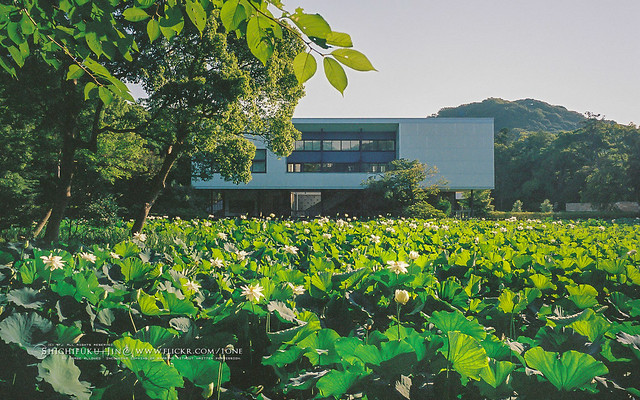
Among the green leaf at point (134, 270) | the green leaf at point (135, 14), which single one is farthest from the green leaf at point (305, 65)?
the green leaf at point (134, 270)

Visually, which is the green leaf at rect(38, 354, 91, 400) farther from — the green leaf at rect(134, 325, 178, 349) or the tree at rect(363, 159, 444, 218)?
the tree at rect(363, 159, 444, 218)

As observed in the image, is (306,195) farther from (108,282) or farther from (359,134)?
(108,282)

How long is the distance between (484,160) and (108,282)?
114 ft

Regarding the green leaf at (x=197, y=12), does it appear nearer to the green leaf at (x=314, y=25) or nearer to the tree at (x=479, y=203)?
the green leaf at (x=314, y=25)

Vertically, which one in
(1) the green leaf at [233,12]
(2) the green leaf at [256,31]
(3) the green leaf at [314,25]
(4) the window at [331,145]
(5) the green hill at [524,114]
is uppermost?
(5) the green hill at [524,114]

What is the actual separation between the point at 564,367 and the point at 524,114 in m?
110

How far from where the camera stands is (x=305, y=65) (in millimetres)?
1361

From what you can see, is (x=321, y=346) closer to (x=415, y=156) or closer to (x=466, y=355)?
(x=466, y=355)

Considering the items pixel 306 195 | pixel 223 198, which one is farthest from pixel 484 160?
pixel 223 198

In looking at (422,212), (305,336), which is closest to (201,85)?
(305,336)

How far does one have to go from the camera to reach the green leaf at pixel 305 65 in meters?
1.35

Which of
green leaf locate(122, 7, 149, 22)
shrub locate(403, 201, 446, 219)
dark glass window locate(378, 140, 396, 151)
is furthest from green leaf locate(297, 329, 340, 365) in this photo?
dark glass window locate(378, 140, 396, 151)

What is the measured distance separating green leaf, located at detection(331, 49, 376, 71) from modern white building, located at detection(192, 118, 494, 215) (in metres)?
31.1

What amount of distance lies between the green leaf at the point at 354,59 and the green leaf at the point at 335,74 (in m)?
0.04
